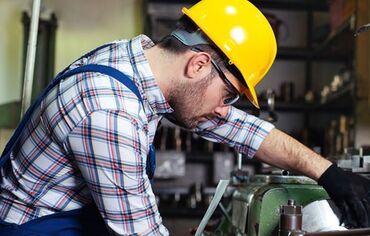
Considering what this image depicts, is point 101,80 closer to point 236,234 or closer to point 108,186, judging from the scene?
point 108,186

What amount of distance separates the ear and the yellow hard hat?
0.05 metres

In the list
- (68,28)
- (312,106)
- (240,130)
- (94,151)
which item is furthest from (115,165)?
(68,28)

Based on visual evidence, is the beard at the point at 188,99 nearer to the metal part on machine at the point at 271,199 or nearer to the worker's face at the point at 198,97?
the worker's face at the point at 198,97

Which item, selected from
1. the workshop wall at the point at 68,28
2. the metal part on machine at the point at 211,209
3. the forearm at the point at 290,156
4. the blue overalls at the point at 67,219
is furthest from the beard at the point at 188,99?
the workshop wall at the point at 68,28

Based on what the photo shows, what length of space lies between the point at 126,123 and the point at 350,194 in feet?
1.65

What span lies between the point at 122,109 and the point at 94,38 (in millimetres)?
3227

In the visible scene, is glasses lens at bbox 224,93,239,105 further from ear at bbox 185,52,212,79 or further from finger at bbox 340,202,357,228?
finger at bbox 340,202,357,228

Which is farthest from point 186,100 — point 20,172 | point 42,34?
point 42,34

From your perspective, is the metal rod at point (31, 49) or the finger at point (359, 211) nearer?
the finger at point (359, 211)

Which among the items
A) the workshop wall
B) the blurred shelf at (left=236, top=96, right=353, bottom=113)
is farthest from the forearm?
the workshop wall

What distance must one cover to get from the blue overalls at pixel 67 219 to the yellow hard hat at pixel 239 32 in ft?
0.75

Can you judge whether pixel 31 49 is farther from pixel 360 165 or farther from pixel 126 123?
pixel 360 165

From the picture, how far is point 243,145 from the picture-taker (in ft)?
5.13

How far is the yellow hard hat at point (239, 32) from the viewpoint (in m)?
1.23
